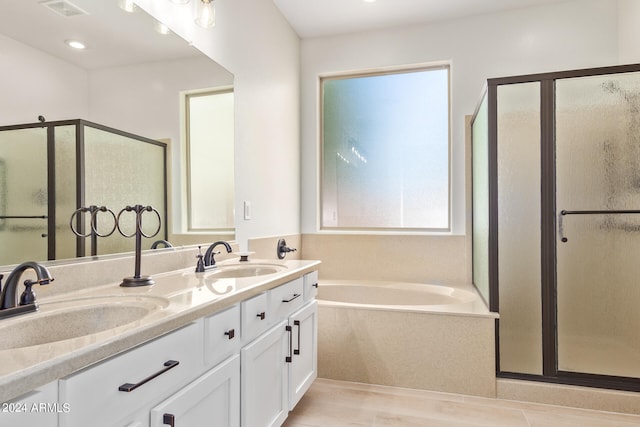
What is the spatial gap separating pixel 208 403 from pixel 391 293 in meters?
2.19

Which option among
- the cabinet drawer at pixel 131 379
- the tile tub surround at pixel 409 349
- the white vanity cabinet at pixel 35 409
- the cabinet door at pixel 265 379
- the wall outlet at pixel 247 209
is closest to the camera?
the white vanity cabinet at pixel 35 409

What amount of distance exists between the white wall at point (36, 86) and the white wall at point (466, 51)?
231cm

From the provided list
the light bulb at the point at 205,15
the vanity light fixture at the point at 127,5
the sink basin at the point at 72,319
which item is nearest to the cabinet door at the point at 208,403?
the sink basin at the point at 72,319

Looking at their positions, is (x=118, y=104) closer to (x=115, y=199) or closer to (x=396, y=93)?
(x=115, y=199)

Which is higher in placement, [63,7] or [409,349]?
[63,7]

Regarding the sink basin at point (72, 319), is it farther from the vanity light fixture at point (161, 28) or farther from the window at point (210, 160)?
the vanity light fixture at point (161, 28)

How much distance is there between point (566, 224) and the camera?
7.34 ft

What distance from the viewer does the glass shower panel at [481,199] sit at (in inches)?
97.0

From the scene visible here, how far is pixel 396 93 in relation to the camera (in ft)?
11.2

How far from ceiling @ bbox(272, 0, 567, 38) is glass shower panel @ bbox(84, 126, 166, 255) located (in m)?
1.91

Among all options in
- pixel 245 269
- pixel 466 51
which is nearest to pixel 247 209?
pixel 245 269

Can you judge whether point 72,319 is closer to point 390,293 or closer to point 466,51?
point 390,293

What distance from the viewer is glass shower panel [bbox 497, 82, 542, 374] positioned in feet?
7.49

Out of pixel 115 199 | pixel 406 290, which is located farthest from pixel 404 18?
pixel 115 199
